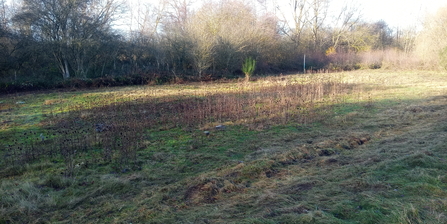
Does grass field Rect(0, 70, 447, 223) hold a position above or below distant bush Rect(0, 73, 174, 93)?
below

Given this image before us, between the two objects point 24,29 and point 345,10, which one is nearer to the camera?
point 24,29

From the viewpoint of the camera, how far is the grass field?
Answer: 3594 millimetres

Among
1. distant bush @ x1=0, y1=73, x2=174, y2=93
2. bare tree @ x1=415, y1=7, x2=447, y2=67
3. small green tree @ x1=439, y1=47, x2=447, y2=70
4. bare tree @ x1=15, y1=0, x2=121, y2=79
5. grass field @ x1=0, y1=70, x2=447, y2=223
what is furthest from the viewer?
bare tree @ x1=415, y1=7, x2=447, y2=67

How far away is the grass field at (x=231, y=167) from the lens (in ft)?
11.8

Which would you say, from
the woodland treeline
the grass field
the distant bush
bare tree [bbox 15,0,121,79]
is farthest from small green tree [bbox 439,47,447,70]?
bare tree [bbox 15,0,121,79]

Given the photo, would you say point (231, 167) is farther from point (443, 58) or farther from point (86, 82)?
point (443, 58)

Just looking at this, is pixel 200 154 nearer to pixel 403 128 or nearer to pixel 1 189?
pixel 1 189

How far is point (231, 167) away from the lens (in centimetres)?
523

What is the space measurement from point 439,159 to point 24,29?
947 inches

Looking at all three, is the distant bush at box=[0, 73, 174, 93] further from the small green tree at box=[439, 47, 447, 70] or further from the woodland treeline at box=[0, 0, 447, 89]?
the small green tree at box=[439, 47, 447, 70]

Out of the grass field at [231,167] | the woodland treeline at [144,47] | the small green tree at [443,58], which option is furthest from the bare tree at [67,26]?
the small green tree at [443,58]

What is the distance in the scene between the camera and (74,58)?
22.1m

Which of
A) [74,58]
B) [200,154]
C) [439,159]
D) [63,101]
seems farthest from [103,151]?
[74,58]

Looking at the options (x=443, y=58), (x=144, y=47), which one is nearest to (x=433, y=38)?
(x=443, y=58)
